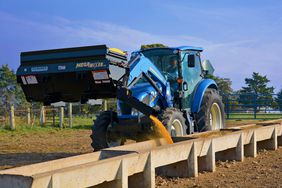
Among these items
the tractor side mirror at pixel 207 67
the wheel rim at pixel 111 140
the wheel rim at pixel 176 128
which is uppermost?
the tractor side mirror at pixel 207 67

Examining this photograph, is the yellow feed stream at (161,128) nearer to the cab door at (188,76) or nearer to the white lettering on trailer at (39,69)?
the cab door at (188,76)

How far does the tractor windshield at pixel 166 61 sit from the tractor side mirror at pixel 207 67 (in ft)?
4.35

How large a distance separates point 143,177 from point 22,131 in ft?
41.7

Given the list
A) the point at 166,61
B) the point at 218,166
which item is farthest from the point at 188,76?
the point at 218,166

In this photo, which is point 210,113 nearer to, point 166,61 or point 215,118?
point 215,118

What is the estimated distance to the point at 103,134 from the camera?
29.0ft

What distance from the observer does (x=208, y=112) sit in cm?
1021

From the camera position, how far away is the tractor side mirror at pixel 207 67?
1123 cm

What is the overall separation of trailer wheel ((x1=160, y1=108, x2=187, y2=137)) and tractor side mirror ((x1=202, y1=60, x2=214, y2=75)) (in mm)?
2468

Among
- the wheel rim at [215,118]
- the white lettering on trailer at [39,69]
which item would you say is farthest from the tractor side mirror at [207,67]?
the white lettering on trailer at [39,69]

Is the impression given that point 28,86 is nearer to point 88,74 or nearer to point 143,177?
point 88,74

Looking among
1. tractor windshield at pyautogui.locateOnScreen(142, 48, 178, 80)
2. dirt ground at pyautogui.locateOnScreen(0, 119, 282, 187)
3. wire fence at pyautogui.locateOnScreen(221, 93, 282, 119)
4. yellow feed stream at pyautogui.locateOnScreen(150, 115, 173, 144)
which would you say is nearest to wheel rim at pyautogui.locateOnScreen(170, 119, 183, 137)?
yellow feed stream at pyautogui.locateOnScreen(150, 115, 173, 144)

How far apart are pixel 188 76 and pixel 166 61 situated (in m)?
0.63

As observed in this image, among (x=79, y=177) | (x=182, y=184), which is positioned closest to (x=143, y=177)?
→ (x=182, y=184)
